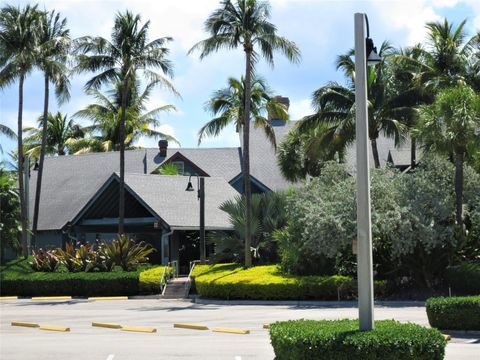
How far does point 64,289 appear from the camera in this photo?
114ft

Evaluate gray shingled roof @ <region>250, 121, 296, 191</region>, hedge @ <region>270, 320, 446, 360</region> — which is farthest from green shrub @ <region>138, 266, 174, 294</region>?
hedge @ <region>270, 320, 446, 360</region>

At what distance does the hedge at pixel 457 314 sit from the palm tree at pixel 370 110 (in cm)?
1720

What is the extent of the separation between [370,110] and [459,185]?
25.6 ft

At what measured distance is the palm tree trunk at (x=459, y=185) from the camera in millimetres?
27875

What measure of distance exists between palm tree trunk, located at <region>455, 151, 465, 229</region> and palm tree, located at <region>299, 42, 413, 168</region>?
6.31 meters

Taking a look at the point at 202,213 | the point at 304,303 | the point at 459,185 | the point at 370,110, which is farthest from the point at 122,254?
the point at 459,185

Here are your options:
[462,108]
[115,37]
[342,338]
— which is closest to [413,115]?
[462,108]

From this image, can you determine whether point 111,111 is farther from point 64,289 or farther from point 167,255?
point 64,289

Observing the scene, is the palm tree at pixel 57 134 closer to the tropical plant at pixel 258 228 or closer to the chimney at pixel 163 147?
the chimney at pixel 163 147

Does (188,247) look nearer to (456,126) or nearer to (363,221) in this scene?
(456,126)

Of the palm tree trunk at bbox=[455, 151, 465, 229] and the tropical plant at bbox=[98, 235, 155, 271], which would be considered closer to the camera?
the palm tree trunk at bbox=[455, 151, 465, 229]

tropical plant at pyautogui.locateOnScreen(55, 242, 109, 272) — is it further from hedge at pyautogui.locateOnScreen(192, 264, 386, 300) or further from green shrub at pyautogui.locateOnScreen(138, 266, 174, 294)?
hedge at pyautogui.locateOnScreen(192, 264, 386, 300)

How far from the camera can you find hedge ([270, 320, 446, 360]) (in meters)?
9.80

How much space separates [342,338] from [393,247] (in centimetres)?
1778
